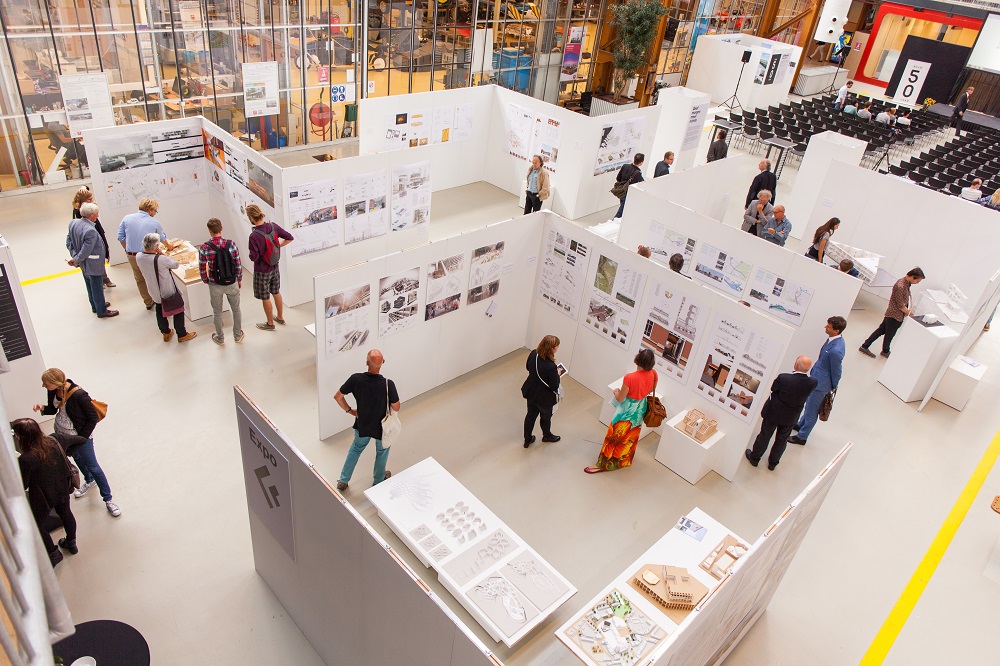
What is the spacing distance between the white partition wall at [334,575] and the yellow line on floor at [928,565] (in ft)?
12.5

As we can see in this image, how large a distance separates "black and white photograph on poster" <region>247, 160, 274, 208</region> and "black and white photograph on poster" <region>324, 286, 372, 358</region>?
8.65 ft

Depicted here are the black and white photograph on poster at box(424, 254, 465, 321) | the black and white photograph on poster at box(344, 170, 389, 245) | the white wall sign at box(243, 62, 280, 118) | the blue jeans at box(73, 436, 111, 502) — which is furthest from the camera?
the white wall sign at box(243, 62, 280, 118)

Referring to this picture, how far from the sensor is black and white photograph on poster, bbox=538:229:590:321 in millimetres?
7434

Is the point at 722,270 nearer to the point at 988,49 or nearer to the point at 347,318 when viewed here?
the point at 347,318

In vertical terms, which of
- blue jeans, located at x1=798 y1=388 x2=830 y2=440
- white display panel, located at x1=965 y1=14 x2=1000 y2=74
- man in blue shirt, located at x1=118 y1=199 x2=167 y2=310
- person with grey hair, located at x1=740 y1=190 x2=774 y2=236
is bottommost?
blue jeans, located at x1=798 y1=388 x2=830 y2=440

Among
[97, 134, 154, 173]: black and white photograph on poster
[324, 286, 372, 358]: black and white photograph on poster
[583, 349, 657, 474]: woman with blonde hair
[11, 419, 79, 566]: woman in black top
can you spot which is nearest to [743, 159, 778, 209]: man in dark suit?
[583, 349, 657, 474]: woman with blonde hair

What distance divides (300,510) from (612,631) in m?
2.15

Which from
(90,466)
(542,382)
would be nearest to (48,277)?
(90,466)

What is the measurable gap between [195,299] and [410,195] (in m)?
3.11

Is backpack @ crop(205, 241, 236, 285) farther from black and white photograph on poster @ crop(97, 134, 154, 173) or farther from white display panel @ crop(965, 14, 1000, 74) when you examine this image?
white display panel @ crop(965, 14, 1000, 74)

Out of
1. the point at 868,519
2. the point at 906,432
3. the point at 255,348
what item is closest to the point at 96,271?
the point at 255,348

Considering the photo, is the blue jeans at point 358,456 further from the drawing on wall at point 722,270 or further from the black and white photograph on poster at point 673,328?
the drawing on wall at point 722,270

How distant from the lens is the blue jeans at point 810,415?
22.9 ft

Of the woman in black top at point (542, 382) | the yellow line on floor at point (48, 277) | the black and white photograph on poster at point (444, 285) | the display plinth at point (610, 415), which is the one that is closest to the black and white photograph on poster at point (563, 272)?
the display plinth at point (610, 415)
